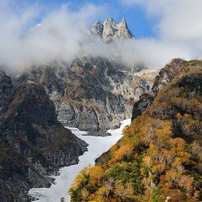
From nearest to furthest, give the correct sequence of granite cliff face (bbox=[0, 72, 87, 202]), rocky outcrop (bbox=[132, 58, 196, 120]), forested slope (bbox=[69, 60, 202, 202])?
forested slope (bbox=[69, 60, 202, 202]), granite cliff face (bbox=[0, 72, 87, 202]), rocky outcrop (bbox=[132, 58, 196, 120])

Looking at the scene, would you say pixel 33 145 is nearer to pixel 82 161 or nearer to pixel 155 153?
pixel 82 161

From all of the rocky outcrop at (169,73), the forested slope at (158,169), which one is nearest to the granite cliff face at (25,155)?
the forested slope at (158,169)

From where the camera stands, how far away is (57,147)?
600 feet

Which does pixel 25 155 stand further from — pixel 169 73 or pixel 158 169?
pixel 169 73

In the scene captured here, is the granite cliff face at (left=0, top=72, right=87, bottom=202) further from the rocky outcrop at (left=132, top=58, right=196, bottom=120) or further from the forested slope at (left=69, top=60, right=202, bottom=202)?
the rocky outcrop at (left=132, top=58, right=196, bottom=120)

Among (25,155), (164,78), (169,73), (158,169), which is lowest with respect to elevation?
(25,155)

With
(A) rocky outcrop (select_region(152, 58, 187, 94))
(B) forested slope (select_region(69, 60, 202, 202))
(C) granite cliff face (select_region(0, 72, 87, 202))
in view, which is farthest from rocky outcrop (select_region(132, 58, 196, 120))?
(C) granite cliff face (select_region(0, 72, 87, 202))

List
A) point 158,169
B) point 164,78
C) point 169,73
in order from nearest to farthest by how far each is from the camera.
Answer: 1. point 158,169
2. point 169,73
3. point 164,78

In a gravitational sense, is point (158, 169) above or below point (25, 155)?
above

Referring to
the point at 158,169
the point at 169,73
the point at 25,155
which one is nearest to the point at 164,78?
the point at 169,73

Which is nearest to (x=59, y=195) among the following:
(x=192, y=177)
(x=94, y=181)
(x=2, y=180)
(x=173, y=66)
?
(x=2, y=180)

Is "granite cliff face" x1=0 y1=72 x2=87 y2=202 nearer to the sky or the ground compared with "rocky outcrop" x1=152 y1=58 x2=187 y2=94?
nearer to the ground

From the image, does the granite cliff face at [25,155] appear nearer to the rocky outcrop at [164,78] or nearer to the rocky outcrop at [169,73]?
the rocky outcrop at [164,78]

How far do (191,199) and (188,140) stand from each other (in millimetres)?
32806
